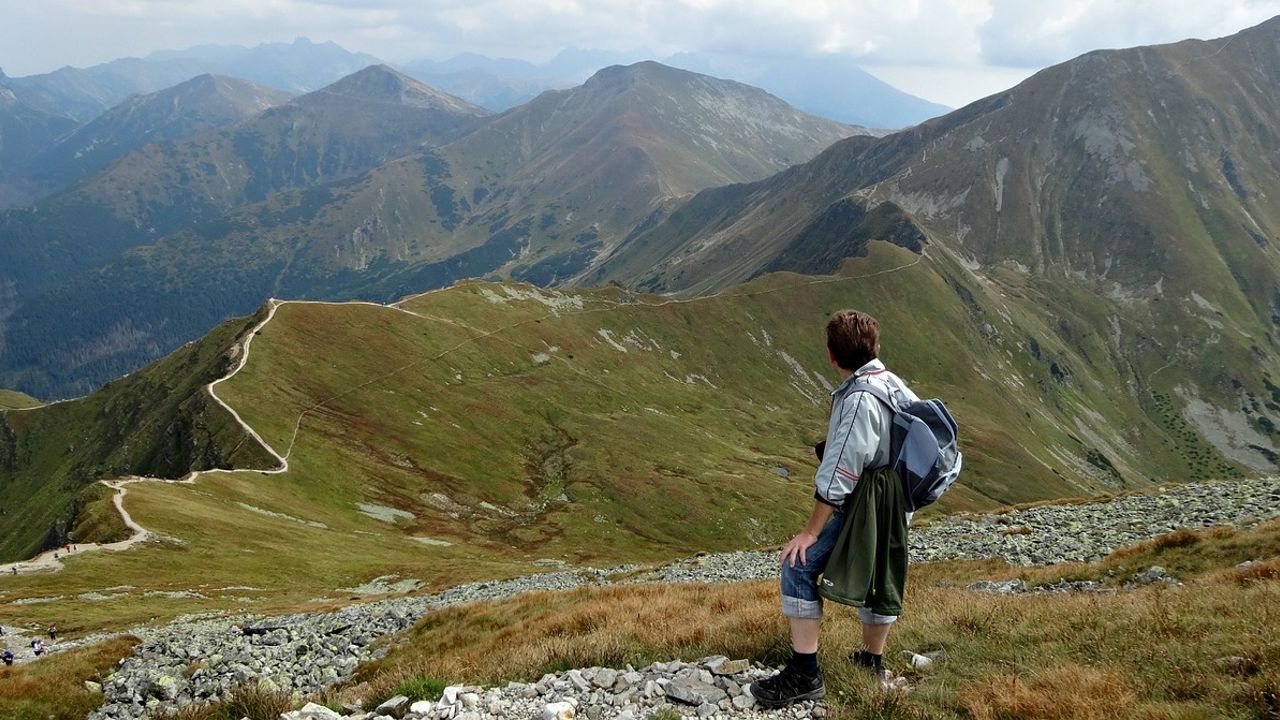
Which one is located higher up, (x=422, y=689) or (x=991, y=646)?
(x=991, y=646)

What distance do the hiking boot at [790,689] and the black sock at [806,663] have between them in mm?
35

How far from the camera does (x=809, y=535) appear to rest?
27.6 ft

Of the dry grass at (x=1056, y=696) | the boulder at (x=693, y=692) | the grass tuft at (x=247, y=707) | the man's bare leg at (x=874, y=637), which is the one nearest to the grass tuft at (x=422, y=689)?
the grass tuft at (x=247, y=707)

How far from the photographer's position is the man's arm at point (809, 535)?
27.0 feet

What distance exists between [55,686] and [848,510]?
22.4 m

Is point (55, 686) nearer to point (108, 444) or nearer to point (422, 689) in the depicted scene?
point (422, 689)

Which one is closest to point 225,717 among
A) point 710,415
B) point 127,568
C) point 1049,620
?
point 1049,620

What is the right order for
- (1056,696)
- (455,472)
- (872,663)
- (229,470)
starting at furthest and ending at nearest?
(455,472), (229,470), (872,663), (1056,696)

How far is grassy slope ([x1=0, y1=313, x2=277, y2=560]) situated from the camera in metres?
93.2

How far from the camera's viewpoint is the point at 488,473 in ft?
384

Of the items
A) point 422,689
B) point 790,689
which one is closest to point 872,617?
point 790,689

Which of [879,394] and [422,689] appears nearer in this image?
[879,394]

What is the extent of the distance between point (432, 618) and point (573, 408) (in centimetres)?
13345

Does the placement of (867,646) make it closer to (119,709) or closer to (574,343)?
(119,709)
